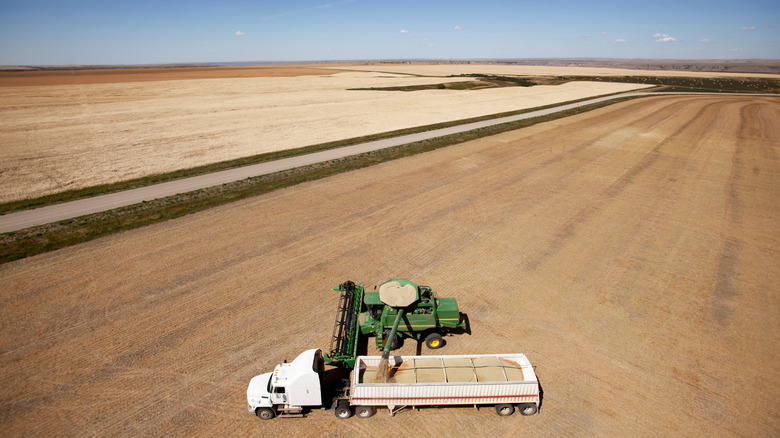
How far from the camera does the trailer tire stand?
9.80m

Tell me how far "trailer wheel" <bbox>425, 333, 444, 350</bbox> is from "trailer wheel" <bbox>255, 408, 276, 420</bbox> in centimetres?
542

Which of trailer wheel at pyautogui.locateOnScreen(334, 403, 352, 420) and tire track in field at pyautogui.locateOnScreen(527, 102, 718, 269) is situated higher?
tire track in field at pyautogui.locateOnScreen(527, 102, 718, 269)

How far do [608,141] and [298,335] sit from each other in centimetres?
4130

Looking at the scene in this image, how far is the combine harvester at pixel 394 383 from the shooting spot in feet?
30.9

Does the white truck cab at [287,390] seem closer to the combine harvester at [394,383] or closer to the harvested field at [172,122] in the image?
the combine harvester at [394,383]

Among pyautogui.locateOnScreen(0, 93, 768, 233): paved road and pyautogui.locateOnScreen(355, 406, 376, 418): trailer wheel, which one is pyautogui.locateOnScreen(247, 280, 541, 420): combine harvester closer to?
pyautogui.locateOnScreen(355, 406, 376, 418): trailer wheel

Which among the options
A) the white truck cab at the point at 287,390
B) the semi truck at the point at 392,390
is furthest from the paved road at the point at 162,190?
the semi truck at the point at 392,390

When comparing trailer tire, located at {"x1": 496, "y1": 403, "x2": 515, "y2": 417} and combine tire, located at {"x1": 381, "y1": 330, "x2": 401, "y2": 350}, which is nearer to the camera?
trailer tire, located at {"x1": 496, "y1": 403, "x2": 515, "y2": 417}

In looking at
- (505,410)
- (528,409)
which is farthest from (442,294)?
(528,409)

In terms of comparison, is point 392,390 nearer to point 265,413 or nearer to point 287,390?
point 287,390

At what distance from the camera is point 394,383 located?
9.75 metres

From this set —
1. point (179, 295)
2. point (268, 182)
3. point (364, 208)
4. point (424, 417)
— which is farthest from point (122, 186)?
point (424, 417)

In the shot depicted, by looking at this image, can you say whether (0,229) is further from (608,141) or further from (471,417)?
(608,141)

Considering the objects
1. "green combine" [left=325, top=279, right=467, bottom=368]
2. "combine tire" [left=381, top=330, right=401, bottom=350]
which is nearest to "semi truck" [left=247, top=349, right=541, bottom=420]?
"green combine" [left=325, top=279, right=467, bottom=368]
